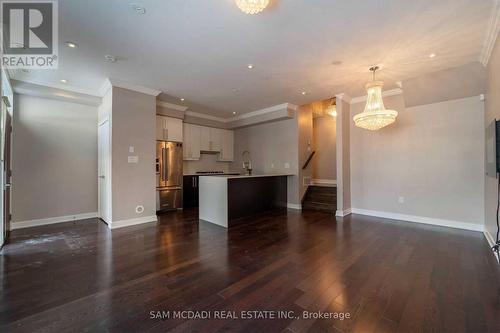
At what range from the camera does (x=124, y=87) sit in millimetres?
4094

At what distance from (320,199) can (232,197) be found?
8.59ft

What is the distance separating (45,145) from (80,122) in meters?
0.79

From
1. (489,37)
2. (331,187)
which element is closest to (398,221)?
(331,187)

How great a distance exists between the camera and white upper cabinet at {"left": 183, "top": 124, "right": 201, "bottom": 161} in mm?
6285

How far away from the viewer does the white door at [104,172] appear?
13.5 ft

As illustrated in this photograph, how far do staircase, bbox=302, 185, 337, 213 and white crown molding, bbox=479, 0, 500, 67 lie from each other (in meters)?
3.61

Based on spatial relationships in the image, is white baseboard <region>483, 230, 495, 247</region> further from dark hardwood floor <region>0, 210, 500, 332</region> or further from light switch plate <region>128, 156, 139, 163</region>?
light switch plate <region>128, 156, 139, 163</region>

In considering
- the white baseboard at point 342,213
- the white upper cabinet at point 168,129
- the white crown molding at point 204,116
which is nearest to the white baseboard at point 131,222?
the white upper cabinet at point 168,129

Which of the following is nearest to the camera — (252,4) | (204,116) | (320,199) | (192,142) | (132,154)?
A: (252,4)

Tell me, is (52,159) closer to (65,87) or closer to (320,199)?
(65,87)

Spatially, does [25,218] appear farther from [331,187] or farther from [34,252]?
[331,187]

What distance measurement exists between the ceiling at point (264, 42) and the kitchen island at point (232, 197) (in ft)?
6.50

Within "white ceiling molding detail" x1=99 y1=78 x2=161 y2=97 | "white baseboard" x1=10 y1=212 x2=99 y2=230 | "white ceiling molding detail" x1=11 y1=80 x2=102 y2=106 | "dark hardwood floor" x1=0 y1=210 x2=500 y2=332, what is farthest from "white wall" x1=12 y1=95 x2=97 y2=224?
"white ceiling molding detail" x1=99 y1=78 x2=161 y2=97

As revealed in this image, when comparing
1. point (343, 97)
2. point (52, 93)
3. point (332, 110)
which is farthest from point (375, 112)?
point (52, 93)
